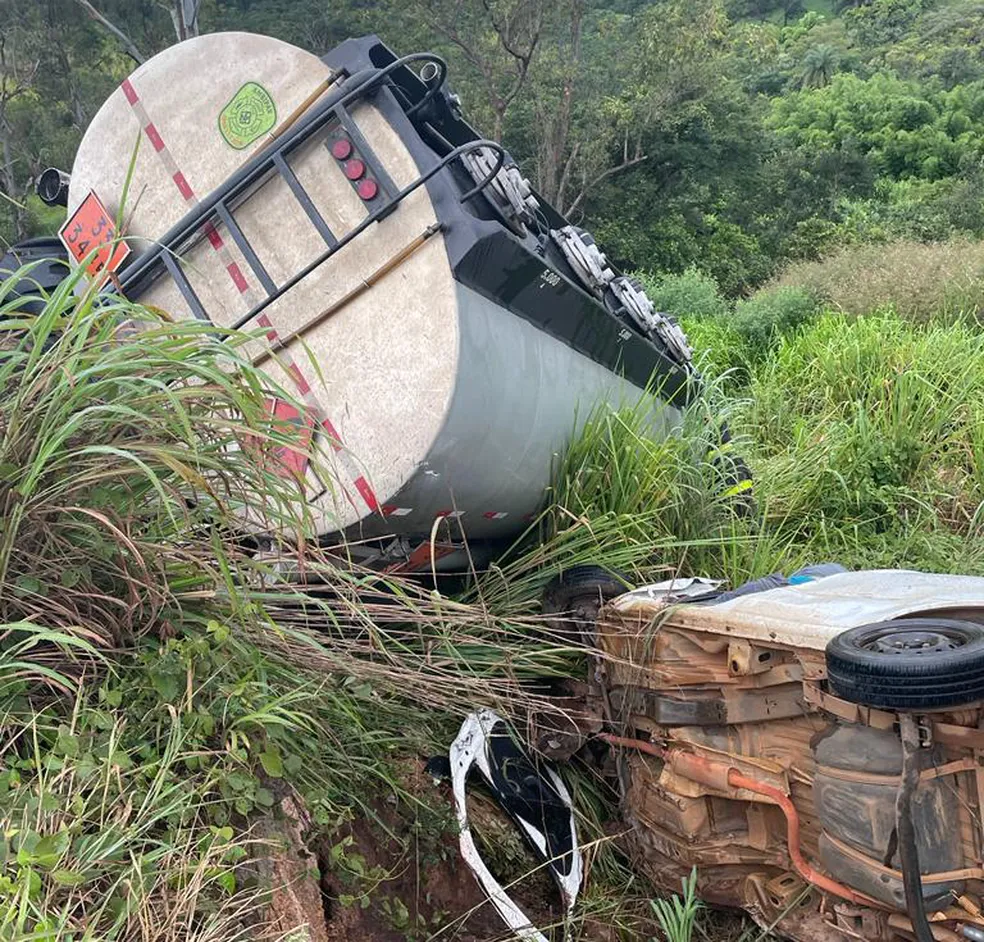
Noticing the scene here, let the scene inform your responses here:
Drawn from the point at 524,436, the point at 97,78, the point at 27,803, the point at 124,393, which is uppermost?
the point at 97,78

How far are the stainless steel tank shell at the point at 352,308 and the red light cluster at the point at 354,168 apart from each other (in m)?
0.03

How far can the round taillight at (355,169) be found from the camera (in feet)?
10.1

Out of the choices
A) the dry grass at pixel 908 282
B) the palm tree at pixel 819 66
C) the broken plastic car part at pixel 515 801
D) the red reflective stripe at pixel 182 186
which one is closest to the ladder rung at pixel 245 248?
the red reflective stripe at pixel 182 186

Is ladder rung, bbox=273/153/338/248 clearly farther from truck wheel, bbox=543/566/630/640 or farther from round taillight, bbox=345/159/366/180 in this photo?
truck wheel, bbox=543/566/630/640

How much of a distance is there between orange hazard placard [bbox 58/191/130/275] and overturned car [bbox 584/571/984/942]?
2015 millimetres

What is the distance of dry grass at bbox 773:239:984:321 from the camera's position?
8.27 m

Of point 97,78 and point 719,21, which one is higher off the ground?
point 97,78

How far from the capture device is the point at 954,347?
21.2 feet

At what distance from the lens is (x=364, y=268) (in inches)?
119

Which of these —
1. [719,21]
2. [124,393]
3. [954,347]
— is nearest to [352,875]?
[124,393]

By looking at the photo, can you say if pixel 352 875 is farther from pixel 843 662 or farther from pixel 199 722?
pixel 843 662

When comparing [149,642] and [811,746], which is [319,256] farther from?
[811,746]

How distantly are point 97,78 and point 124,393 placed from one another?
18.0 metres

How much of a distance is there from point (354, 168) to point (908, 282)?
7.17 m
